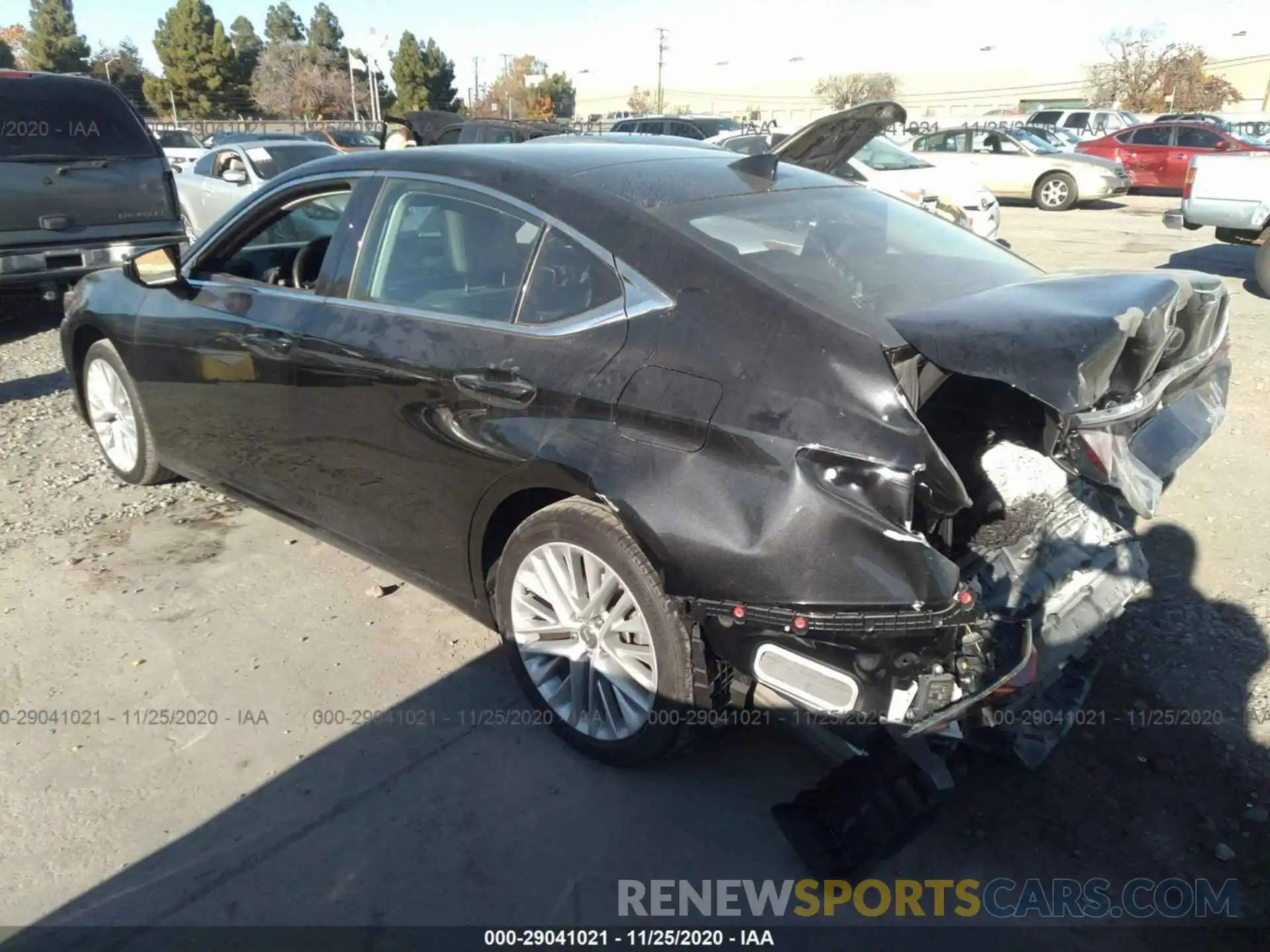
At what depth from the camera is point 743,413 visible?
7.93 feet

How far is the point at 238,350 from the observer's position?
3.77m

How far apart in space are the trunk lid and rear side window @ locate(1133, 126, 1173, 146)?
2161 cm

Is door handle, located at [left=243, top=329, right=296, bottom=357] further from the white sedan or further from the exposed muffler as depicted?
the white sedan

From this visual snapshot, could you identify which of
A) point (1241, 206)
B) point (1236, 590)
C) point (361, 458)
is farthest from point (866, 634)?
point (1241, 206)

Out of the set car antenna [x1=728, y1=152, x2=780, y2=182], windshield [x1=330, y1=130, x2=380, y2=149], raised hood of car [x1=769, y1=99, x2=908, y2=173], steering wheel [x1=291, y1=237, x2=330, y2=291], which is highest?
windshield [x1=330, y1=130, x2=380, y2=149]

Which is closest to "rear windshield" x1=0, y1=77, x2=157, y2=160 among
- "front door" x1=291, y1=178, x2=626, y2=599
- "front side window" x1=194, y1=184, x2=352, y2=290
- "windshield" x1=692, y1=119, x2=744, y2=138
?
"front side window" x1=194, y1=184, x2=352, y2=290

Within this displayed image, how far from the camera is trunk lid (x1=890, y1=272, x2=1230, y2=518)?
A: 224 cm

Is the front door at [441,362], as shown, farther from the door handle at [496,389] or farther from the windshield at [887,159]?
the windshield at [887,159]

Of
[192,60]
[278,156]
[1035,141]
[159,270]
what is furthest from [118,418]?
[192,60]

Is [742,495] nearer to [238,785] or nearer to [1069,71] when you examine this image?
[238,785]

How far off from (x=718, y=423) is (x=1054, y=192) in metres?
18.9

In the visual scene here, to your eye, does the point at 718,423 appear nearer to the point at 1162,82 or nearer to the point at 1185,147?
the point at 1185,147

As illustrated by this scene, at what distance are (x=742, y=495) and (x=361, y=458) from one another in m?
1.60

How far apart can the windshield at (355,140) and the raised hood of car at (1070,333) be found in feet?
70.0
